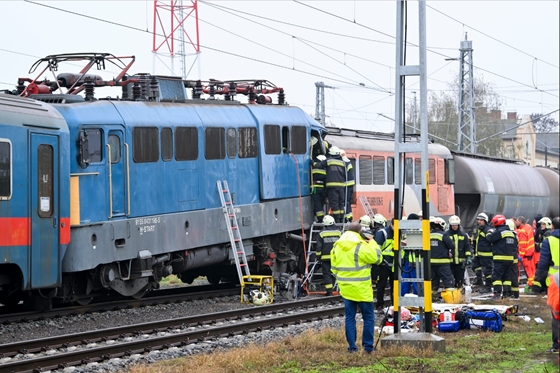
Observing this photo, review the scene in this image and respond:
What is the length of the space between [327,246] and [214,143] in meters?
3.24

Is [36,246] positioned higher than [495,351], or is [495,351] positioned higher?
[36,246]

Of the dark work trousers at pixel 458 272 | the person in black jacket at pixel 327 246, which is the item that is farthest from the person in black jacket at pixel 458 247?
the person in black jacket at pixel 327 246

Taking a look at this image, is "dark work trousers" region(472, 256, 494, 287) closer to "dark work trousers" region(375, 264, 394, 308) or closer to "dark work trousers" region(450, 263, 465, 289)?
"dark work trousers" region(450, 263, 465, 289)

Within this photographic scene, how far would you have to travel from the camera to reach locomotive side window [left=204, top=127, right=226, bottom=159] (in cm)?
1950

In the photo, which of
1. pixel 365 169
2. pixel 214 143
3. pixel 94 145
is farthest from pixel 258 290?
pixel 365 169

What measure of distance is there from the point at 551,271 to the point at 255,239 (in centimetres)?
999

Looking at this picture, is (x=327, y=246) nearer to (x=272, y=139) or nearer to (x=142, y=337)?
(x=272, y=139)

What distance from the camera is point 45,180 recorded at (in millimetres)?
15445

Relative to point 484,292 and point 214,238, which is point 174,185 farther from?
point 484,292

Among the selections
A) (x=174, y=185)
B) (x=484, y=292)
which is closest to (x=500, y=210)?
(x=484, y=292)

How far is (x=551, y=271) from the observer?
1219cm

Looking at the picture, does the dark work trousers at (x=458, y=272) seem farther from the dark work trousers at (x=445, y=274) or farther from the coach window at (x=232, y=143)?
the coach window at (x=232, y=143)

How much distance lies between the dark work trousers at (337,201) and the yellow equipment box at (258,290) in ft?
10.4

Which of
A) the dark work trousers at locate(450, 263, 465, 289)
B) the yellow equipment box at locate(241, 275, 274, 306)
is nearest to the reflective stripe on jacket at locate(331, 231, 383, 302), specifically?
the yellow equipment box at locate(241, 275, 274, 306)
